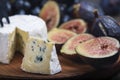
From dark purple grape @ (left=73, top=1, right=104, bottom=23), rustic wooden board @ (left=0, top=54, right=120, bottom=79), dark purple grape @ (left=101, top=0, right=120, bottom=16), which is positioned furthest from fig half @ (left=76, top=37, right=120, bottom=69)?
dark purple grape @ (left=101, top=0, right=120, bottom=16)

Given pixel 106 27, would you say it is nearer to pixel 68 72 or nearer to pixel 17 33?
pixel 68 72

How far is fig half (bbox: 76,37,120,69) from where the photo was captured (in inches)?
40.4

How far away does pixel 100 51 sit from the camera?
106cm

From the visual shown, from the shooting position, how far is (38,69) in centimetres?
105

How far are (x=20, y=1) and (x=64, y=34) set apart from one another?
289 mm

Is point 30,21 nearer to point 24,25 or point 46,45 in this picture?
point 24,25

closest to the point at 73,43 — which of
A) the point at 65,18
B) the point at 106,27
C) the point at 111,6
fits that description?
the point at 106,27

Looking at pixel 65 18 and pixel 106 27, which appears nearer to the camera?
pixel 106 27

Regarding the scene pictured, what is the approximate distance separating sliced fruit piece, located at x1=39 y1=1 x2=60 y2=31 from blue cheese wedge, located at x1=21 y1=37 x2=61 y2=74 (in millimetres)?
419

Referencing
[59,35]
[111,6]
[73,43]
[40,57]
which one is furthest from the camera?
[111,6]

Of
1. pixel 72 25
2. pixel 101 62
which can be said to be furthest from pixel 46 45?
pixel 72 25

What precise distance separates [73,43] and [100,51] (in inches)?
5.4

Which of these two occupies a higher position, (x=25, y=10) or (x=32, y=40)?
(x=32, y=40)

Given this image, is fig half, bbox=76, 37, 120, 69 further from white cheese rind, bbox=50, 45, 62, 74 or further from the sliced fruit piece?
the sliced fruit piece
